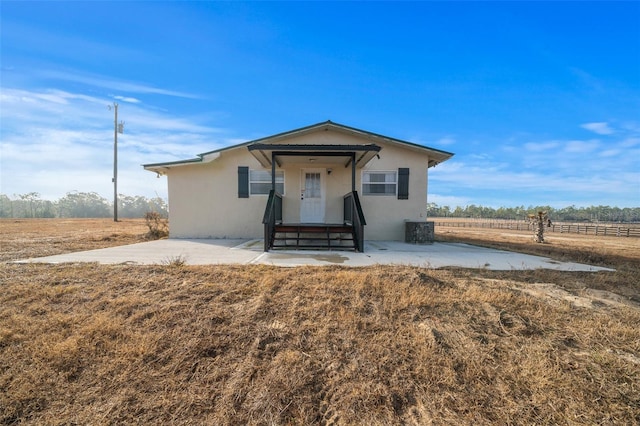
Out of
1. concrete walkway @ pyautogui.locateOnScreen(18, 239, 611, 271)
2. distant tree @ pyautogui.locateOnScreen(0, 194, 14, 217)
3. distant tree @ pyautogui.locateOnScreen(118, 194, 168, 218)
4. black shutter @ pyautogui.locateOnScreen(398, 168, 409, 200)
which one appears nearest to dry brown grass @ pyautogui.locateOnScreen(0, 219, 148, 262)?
concrete walkway @ pyautogui.locateOnScreen(18, 239, 611, 271)

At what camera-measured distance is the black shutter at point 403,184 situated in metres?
9.74

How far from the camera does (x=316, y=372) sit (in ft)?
7.68

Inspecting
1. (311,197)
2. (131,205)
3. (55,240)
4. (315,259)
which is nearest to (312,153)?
(311,197)

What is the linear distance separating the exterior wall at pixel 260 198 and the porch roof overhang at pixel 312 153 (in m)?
0.74

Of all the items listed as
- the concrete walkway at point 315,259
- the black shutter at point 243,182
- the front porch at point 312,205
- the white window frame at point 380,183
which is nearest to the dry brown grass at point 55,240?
the concrete walkway at point 315,259

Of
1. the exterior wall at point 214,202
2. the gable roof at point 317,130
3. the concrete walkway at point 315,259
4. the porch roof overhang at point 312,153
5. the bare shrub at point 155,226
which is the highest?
the gable roof at point 317,130

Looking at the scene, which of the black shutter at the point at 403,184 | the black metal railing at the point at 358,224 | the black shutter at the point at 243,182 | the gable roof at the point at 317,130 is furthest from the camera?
the black shutter at the point at 243,182

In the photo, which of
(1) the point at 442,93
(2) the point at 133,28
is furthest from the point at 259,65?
(1) the point at 442,93

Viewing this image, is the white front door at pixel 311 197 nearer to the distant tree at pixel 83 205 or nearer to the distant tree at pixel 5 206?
the distant tree at pixel 83 205

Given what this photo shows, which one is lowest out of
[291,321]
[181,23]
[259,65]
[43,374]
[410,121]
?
[43,374]

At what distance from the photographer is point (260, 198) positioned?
989 centimetres

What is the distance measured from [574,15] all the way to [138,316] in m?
15.6

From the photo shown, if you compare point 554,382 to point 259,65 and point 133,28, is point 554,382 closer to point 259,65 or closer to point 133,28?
point 133,28

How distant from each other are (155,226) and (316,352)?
1219 centimetres
